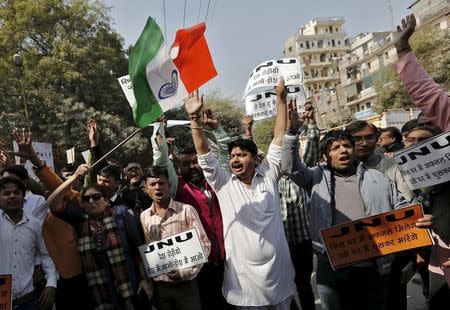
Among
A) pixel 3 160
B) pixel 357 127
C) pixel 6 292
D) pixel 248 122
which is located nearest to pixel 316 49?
pixel 248 122

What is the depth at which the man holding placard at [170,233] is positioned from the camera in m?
3.24

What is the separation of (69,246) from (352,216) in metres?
2.12

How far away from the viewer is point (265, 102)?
18.4ft

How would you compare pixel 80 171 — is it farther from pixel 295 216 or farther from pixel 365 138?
pixel 365 138

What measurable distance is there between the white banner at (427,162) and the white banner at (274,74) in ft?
9.88

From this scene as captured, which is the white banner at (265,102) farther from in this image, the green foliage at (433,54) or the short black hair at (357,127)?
the green foliage at (433,54)

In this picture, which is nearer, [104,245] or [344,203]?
[344,203]

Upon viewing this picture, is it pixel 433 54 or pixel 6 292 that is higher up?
pixel 433 54

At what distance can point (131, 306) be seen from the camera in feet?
10.7

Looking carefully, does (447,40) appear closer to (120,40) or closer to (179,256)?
(120,40)

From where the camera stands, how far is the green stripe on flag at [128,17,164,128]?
3.85m

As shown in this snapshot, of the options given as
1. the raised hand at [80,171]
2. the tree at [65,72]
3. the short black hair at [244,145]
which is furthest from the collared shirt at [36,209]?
A: the tree at [65,72]

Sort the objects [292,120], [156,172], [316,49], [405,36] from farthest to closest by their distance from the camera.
A: [316,49], [156,172], [292,120], [405,36]

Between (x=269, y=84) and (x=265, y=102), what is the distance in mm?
265
